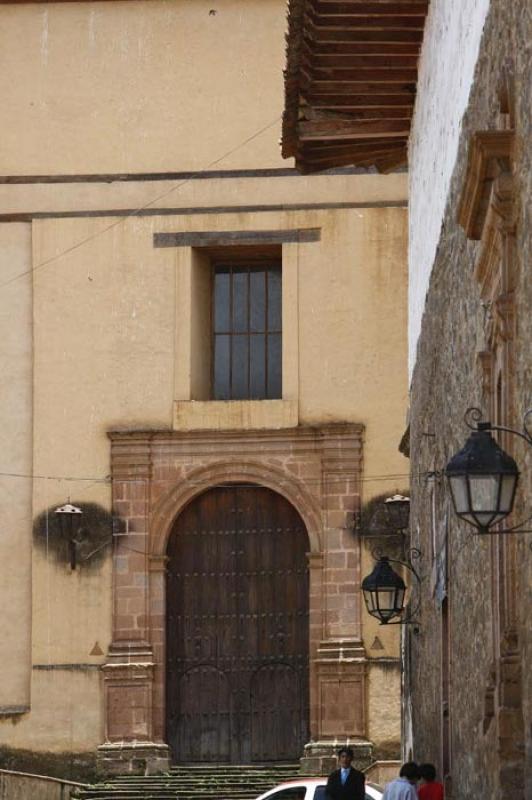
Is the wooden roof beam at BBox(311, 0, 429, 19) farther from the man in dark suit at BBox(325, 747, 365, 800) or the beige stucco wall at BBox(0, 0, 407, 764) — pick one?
the beige stucco wall at BBox(0, 0, 407, 764)

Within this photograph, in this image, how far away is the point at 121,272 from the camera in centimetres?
3038

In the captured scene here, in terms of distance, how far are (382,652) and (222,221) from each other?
6090mm

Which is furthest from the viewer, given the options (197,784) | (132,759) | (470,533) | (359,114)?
(132,759)

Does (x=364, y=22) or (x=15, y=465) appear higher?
(x=364, y=22)

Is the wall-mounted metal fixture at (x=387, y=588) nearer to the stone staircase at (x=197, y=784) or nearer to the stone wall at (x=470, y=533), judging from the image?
the stone wall at (x=470, y=533)

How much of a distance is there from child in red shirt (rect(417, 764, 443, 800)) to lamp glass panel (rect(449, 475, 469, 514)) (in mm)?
5460

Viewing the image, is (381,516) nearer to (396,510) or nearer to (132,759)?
(396,510)

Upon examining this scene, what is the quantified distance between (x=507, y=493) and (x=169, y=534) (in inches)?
861

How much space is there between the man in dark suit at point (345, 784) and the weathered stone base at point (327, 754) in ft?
36.0

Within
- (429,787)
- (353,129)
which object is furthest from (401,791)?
(353,129)

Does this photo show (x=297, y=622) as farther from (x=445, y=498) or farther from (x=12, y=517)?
(x=445, y=498)

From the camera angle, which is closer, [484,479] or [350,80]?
[484,479]

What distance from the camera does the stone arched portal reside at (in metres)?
29.1

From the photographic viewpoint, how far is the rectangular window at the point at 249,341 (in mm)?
30656
